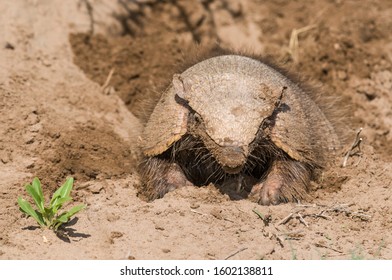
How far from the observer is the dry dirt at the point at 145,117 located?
656cm

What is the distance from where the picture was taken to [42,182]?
306 inches

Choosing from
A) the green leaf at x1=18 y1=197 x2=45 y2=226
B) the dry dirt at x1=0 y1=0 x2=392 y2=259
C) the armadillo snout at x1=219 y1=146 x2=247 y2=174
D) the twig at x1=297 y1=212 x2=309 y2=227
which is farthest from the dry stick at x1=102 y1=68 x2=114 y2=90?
the twig at x1=297 y1=212 x2=309 y2=227

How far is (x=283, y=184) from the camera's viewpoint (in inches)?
310

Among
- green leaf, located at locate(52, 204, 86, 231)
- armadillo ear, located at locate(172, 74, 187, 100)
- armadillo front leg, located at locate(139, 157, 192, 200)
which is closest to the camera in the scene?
green leaf, located at locate(52, 204, 86, 231)

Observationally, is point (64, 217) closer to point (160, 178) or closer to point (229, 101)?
point (160, 178)

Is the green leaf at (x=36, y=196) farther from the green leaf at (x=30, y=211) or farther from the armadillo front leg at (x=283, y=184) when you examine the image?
the armadillo front leg at (x=283, y=184)

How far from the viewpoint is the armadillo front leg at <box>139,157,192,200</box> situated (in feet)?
26.6

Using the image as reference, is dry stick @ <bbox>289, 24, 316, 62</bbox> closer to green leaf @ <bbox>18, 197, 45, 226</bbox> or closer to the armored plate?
the armored plate

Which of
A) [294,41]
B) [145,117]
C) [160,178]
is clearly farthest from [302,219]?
[294,41]

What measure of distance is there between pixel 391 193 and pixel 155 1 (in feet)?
17.7

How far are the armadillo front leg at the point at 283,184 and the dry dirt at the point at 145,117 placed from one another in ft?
0.81

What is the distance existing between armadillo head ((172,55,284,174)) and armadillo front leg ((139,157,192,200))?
839mm

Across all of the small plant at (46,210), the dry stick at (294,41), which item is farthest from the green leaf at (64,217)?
the dry stick at (294,41)
